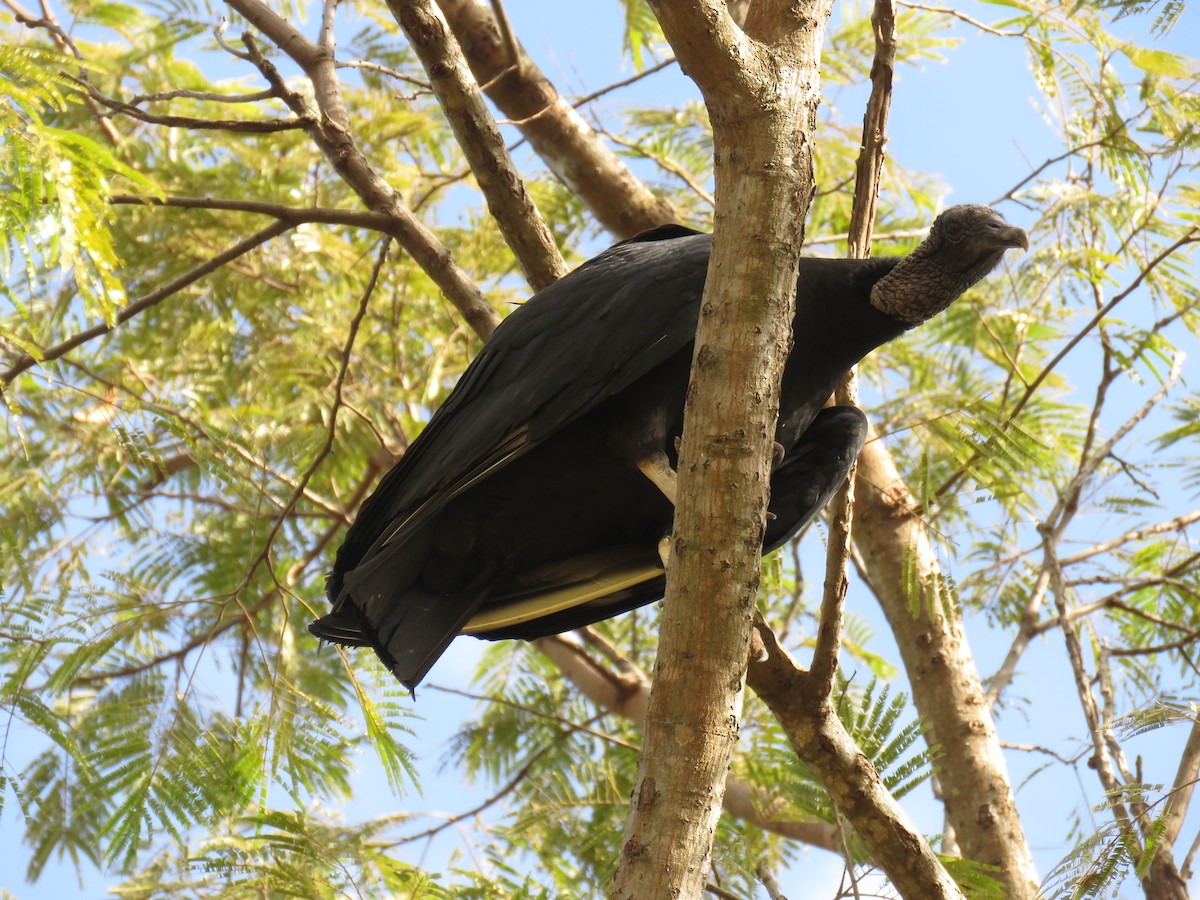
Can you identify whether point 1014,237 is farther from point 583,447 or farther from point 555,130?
point 555,130

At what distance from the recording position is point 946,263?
128 inches

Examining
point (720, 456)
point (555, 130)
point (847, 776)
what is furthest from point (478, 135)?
point (847, 776)

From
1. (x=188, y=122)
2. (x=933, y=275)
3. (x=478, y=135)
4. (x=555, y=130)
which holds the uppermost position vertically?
(x=555, y=130)

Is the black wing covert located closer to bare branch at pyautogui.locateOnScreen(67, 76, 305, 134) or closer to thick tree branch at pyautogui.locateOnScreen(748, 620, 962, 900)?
thick tree branch at pyautogui.locateOnScreen(748, 620, 962, 900)

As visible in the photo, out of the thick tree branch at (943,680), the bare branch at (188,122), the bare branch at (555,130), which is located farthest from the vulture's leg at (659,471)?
the bare branch at (555,130)

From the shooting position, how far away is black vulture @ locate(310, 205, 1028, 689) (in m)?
2.79

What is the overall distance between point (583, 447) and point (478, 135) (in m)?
0.98

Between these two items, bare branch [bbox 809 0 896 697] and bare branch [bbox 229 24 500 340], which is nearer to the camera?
bare branch [bbox 809 0 896 697]

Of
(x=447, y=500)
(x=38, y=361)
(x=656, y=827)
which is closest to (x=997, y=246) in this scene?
(x=447, y=500)

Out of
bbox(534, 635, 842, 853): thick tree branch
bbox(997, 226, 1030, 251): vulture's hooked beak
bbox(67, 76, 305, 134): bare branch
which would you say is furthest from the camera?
bbox(534, 635, 842, 853): thick tree branch

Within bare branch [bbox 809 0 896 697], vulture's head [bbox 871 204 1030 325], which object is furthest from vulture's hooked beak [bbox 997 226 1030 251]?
bare branch [bbox 809 0 896 697]

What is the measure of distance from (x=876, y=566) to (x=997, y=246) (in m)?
1.30

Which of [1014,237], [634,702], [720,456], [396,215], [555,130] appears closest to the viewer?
[720,456]

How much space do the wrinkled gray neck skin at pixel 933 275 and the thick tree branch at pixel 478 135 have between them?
0.94m
